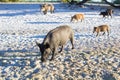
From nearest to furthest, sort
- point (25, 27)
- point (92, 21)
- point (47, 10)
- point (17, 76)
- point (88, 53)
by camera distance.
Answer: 1. point (17, 76)
2. point (88, 53)
3. point (25, 27)
4. point (92, 21)
5. point (47, 10)

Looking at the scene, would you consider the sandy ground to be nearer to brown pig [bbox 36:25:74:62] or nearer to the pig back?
brown pig [bbox 36:25:74:62]

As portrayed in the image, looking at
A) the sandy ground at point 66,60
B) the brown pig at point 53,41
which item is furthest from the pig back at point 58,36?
the sandy ground at point 66,60

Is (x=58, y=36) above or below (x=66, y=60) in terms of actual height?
above

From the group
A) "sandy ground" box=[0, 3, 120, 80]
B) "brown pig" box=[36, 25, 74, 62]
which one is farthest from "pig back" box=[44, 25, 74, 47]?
"sandy ground" box=[0, 3, 120, 80]

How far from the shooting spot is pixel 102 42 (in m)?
16.5

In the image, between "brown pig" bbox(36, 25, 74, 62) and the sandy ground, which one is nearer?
the sandy ground

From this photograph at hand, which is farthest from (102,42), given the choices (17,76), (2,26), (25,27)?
(2,26)

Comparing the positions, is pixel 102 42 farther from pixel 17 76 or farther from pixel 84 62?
pixel 17 76

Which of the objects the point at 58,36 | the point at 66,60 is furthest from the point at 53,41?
the point at 66,60

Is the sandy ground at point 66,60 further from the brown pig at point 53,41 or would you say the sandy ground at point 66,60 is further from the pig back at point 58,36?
the pig back at point 58,36

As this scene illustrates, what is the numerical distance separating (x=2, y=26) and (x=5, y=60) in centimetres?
1229

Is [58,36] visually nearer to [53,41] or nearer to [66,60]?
[53,41]

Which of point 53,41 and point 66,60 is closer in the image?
point 53,41

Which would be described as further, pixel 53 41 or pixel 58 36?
pixel 58 36
